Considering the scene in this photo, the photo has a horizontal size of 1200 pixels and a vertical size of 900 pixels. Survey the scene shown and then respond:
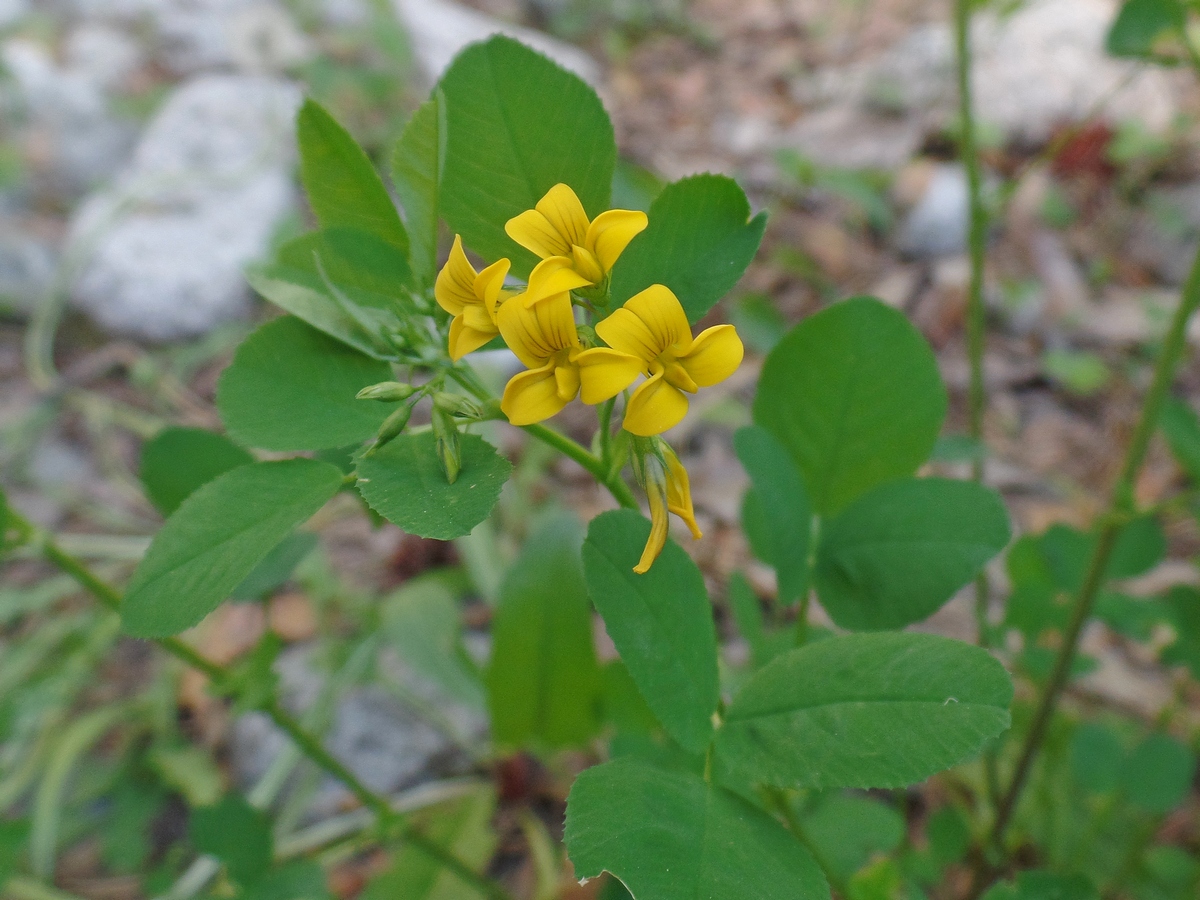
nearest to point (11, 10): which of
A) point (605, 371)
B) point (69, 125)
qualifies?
point (69, 125)

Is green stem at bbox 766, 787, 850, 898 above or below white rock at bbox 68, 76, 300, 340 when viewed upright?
above

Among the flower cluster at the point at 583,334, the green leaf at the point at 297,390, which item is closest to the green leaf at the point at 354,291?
the green leaf at the point at 297,390

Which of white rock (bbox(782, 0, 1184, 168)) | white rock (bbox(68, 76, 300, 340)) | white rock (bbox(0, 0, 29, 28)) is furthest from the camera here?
white rock (bbox(0, 0, 29, 28))

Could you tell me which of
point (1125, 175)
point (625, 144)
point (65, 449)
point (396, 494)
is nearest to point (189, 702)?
point (65, 449)

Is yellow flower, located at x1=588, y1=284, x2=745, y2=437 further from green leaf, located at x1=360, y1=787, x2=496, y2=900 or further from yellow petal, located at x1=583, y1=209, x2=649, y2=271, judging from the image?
green leaf, located at x1=360, y1=787, x2=496, y2=900

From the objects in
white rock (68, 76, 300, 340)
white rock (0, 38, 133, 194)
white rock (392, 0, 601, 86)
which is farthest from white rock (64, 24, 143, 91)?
white rock (392, 0, 601, 86)

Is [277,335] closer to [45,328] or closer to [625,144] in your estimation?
[45,328]

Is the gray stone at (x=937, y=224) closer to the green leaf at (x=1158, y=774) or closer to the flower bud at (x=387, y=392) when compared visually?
the green leaf at (x=1158, y=774)
